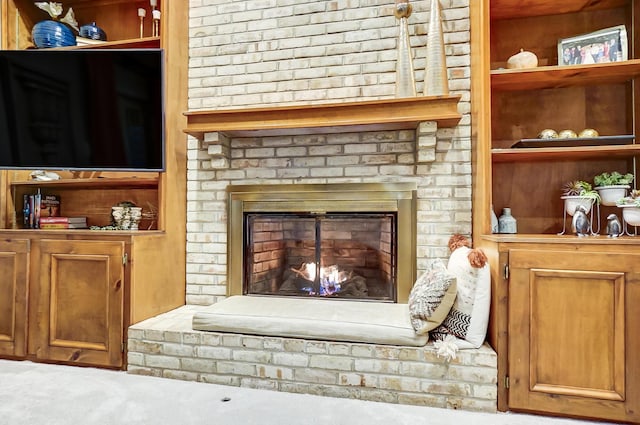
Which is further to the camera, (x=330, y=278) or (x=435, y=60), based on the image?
(x=330, y=278)

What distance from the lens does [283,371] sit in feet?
6.30

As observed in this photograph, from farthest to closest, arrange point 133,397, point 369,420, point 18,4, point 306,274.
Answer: point 18,4, point 306,274, point 133,397, point 369,420

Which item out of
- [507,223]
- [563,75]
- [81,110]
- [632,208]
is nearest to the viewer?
[632,208]

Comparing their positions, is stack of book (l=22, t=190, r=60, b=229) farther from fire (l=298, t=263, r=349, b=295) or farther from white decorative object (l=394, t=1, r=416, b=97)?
white decorative object (l=394, t=1, r=416, b=97)

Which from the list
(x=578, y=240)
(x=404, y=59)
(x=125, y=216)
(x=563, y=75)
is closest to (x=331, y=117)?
(x=404, y=59)

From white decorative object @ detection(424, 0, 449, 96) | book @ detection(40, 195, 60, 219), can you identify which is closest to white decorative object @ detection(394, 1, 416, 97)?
white decorative object @ detection(424, 0, 449, 96)

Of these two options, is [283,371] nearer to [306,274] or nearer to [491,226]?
[306,274]

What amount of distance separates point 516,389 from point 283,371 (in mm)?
1086

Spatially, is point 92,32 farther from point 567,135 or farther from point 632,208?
point 632,208

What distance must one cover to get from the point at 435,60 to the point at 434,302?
4.41 feet

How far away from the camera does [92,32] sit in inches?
105

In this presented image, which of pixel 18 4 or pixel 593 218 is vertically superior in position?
pixel 18 4

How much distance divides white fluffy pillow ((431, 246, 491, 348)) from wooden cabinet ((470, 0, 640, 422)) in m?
0.05

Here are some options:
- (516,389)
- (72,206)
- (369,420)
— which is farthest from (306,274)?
(72,206)
